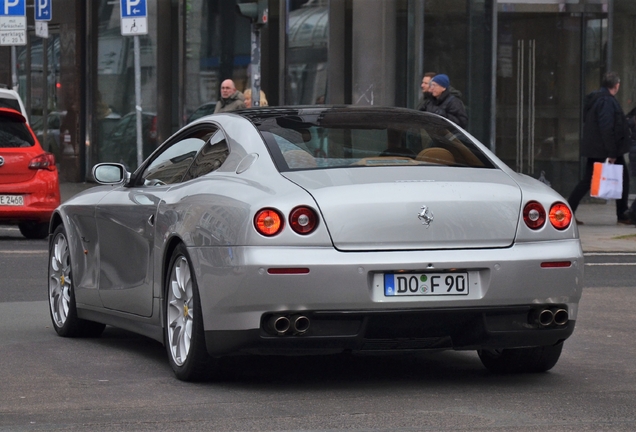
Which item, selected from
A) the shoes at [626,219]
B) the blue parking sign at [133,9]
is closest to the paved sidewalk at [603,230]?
the shoes at [626,219]

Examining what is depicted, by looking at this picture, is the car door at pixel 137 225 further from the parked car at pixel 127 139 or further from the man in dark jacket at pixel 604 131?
the parked car at pixel 127 139

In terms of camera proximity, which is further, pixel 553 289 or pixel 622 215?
pixel 622 215

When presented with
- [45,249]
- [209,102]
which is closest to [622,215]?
[45,249]

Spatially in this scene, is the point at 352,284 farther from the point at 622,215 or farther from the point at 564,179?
the point at 564,179

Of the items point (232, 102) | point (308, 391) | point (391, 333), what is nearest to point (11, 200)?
point (232, 102)

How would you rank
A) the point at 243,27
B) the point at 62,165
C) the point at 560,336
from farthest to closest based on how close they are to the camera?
the point at 62,165
the point at 243,27
the point at 560,336

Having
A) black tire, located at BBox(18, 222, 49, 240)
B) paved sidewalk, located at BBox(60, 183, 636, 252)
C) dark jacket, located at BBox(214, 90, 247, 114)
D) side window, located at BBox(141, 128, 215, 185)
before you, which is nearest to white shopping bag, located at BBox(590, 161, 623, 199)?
paved sidewalk, located at BBox(60, 183, 636, 252)

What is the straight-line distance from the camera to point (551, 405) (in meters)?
6.22

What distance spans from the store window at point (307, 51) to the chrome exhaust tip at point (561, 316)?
17.1 m

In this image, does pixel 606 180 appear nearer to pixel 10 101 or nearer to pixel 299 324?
pixel 10 101

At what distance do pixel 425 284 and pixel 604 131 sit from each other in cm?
1252

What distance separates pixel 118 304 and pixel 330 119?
1.63 metres

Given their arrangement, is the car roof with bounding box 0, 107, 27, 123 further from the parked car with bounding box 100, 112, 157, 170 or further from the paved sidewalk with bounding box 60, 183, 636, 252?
the parked car with bounding box 100, 112, 157, 170

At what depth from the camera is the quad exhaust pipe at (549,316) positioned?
6.55 metres
